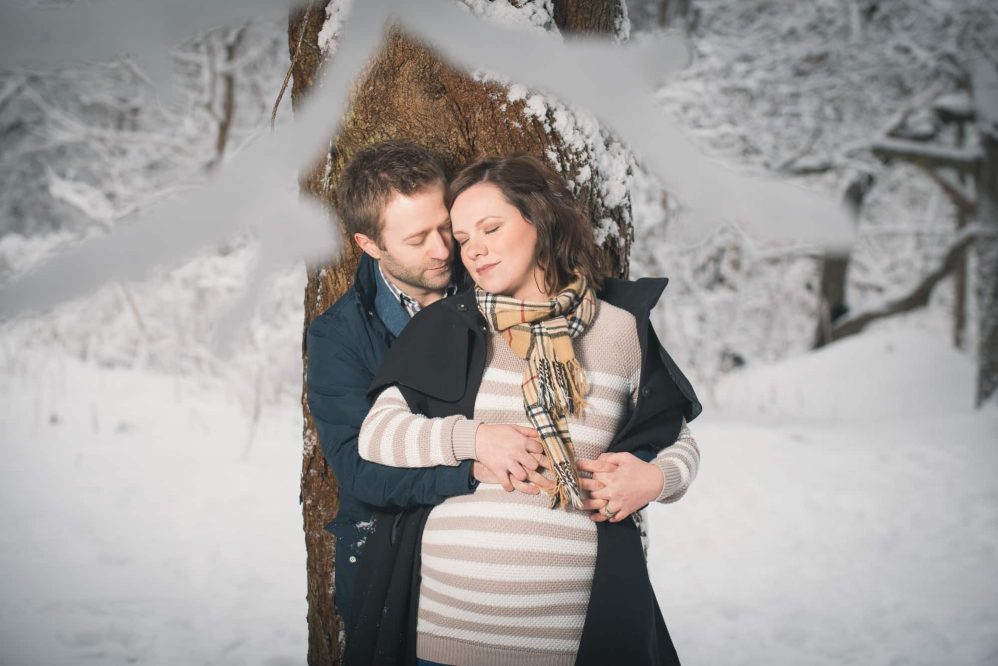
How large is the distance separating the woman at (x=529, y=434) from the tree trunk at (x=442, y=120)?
0.33m

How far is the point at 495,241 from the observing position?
1.72m

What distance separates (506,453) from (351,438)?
40 centimetres

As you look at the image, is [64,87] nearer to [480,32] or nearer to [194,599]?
[194,599]

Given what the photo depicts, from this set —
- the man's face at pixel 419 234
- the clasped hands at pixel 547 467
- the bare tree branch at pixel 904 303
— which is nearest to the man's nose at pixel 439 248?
the man's face at pixel 419 234

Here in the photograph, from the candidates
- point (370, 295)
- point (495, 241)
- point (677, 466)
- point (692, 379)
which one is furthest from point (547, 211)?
point (692, 379)

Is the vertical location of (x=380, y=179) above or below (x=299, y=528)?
above

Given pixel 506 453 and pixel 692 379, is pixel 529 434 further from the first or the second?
pixel 692 379

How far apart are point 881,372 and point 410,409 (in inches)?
297

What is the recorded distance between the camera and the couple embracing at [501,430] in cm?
162

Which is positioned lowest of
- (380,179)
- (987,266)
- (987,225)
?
(380,179)

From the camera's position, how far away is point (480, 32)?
3.44 feet

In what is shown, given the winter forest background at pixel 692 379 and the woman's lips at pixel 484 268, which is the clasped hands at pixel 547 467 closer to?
the woman's lips at pixel 484 268

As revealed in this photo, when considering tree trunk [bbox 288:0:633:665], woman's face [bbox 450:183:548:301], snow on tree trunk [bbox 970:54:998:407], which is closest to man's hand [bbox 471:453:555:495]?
woman's face [bbox 450:183:548:301]

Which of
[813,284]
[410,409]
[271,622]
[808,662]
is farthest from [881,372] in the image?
[410,409]
